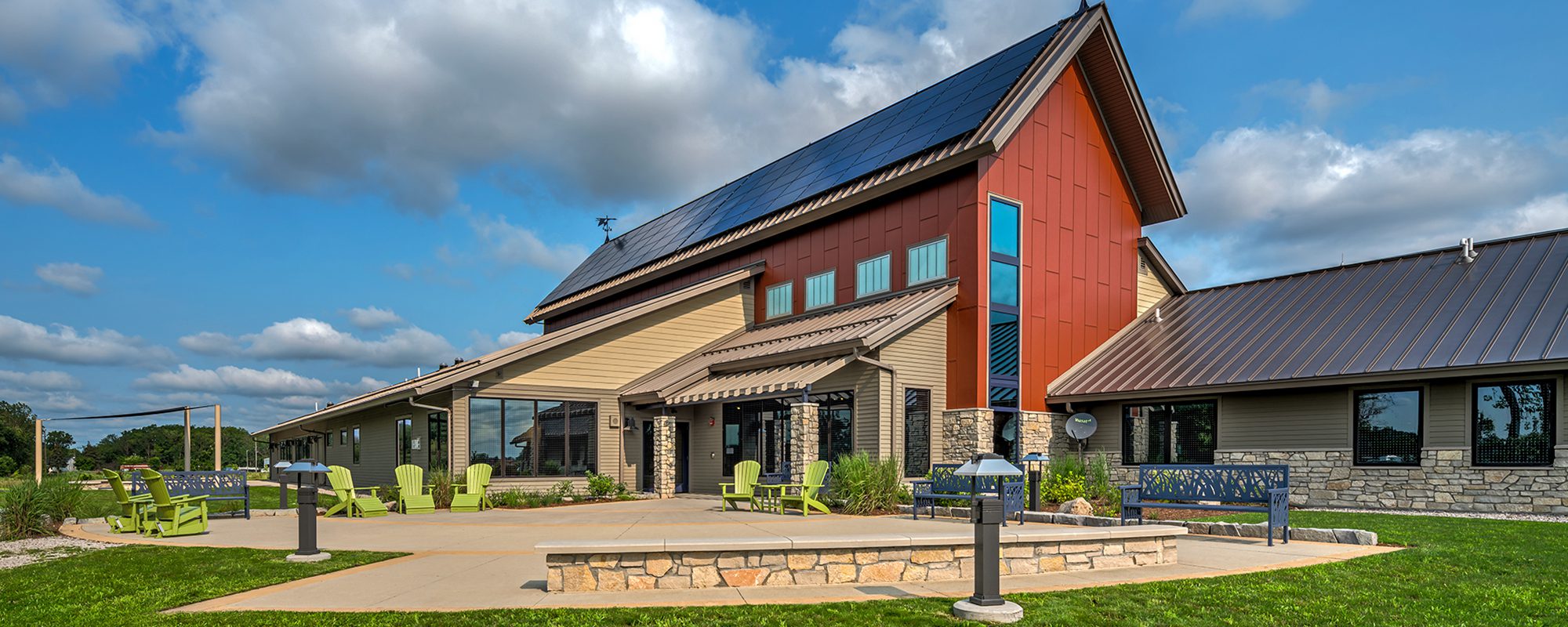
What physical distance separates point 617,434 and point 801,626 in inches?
628

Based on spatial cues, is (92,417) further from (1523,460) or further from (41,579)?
(1523,460)

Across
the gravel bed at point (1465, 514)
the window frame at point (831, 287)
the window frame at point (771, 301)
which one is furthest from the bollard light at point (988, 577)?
the window frame at point (771, 301)

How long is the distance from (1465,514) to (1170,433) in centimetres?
532

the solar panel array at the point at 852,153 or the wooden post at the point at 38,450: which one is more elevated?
the solar panel array at the point at 852,153

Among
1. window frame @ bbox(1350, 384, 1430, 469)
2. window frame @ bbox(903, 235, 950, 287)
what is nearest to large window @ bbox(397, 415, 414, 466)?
window frame @ bbox(903, 235, 950, 287)

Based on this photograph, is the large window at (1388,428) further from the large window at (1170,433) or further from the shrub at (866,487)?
the shrub at (866,487)

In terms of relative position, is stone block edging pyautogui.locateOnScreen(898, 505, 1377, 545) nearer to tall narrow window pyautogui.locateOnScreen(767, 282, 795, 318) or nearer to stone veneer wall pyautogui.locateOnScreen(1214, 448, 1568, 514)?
stone veneer wall pyautogui.locateOnScreen(1214, 448, 1568, 514)

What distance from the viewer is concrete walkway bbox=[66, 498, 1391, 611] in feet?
24.7

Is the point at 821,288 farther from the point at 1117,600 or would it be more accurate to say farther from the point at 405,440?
the point at 1117,600

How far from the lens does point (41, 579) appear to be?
9047 mm

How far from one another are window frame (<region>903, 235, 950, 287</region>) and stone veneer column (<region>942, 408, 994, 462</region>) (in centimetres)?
285

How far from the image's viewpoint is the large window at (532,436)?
20.3 m

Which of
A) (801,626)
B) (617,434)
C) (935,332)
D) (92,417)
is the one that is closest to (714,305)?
(617,434)

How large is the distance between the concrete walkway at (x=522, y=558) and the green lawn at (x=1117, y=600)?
350 mm
